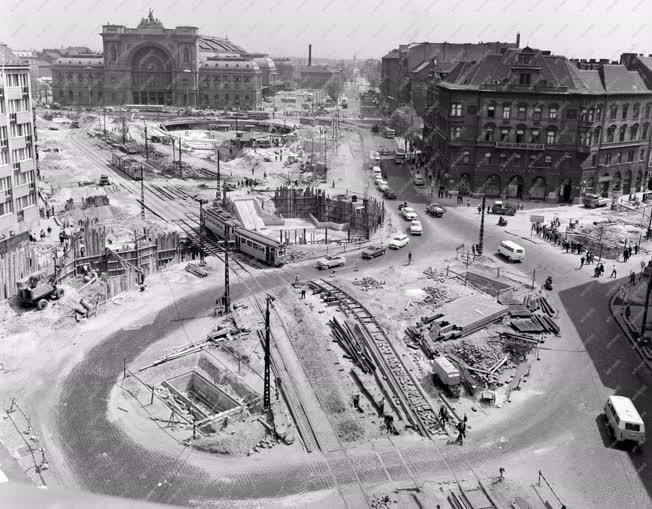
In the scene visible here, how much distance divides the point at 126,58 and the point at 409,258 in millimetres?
130289

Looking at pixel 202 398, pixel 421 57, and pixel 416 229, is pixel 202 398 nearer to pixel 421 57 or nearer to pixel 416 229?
pixel 416 229

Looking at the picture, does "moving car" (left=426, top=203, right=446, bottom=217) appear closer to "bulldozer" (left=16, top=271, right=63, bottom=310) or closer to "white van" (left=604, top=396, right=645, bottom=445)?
"bulldozer" (left=16, top=271, right=63, bottom=310)

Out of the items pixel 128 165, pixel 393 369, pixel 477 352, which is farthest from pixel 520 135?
pixel 128 165

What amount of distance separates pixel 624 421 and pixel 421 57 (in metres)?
120

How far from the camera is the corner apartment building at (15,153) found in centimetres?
5100

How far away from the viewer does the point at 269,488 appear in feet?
85.6

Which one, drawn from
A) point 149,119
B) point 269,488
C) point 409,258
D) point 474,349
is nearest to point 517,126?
point 409,258

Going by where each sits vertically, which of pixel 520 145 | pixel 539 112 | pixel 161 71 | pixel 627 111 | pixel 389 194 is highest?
→ pixel 161 71

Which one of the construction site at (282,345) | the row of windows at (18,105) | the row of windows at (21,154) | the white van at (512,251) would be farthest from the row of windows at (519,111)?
the row of windows at (21,154)

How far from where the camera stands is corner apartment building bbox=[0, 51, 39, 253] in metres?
51.0

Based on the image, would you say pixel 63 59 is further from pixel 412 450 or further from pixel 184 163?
pixel 412 450

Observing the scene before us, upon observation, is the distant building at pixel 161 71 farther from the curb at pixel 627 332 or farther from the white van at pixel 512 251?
the curb at pixel 627 332

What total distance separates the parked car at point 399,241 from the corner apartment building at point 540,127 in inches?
673

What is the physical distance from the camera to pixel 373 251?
5512 cm
